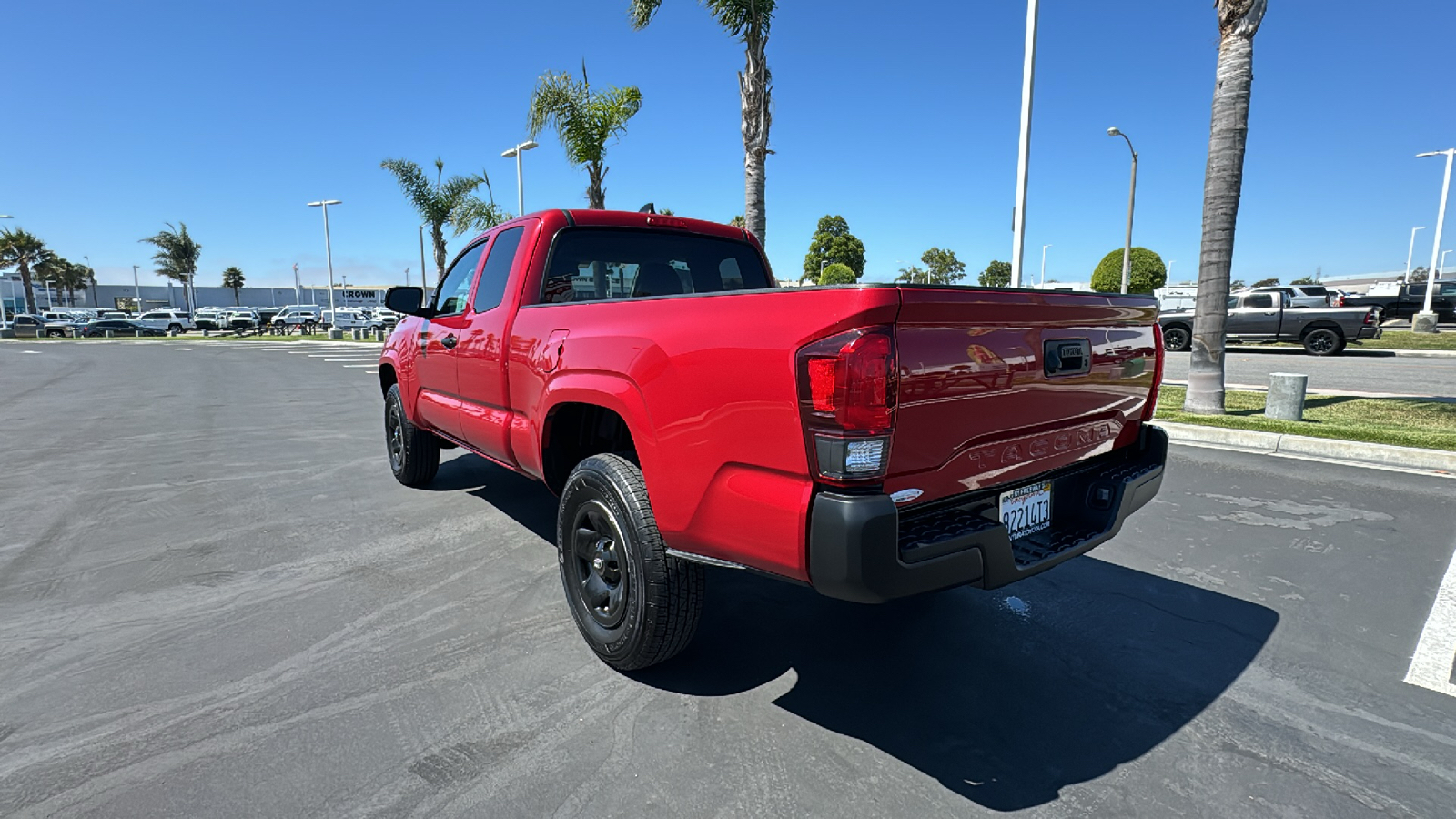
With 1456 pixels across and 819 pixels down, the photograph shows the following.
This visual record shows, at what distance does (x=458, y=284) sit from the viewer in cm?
485

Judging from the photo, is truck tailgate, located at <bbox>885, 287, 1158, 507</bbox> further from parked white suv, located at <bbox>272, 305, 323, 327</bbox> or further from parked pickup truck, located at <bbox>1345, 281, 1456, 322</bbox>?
parked white suv, located at <bbox>272, 305, 323, 327</bbox>

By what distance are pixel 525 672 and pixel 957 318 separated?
7.04 ft

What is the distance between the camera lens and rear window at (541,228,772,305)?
3.79m

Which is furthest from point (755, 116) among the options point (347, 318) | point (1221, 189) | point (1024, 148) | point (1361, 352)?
point (347, 318)

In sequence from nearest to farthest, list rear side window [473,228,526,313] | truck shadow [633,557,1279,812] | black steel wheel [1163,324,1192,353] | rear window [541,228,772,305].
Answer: truck shadow [633,557,1279,812] → rear window [541,228,772,305] → rear side window [473,228,526,313] → black steel wheel [1163,324,1192,353]

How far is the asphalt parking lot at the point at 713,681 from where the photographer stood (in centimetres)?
215

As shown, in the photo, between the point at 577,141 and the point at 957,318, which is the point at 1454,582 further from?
the point at 577,141

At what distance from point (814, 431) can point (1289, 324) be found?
21925 mm

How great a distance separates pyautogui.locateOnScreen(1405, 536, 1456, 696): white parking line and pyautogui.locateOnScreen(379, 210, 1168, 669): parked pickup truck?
47.4 inches

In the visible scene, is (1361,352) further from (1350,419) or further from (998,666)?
(998,666)

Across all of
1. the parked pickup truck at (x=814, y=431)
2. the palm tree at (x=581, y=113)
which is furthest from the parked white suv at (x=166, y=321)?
the parked pickup truck at (x=814, y=431)

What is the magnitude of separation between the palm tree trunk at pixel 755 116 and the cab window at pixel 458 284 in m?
7.22

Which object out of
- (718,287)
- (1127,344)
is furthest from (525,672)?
(1127,344)

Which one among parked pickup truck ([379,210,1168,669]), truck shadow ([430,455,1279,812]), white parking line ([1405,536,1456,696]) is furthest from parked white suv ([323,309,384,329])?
white parking line ([1405,536,1456,696])
